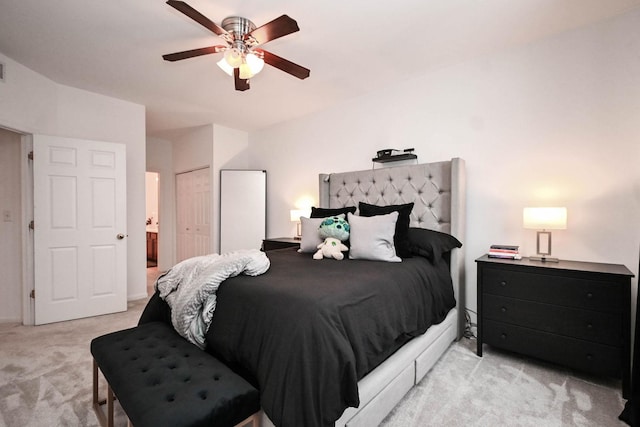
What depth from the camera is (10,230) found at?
3.20 m

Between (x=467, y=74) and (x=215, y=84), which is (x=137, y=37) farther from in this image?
(x=467, y=74)

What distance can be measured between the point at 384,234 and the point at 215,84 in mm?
2464

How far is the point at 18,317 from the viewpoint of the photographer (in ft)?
10.3

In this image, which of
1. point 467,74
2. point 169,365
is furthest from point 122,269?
point 467,74

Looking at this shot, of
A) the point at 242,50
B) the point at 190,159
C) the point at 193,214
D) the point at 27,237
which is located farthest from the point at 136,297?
the point at 242,50

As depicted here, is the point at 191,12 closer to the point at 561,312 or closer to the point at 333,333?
the point at 333,333

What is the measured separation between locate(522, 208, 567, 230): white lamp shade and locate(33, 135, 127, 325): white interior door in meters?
4.14

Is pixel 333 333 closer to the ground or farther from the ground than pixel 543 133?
closer to the ground

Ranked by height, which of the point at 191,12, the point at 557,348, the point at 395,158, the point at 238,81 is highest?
the point at 191,12

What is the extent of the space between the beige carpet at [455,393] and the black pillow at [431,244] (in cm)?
80

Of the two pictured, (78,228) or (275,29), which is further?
(78,228)

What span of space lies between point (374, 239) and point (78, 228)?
3243 mm

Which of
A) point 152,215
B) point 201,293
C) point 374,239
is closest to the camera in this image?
point 201,293

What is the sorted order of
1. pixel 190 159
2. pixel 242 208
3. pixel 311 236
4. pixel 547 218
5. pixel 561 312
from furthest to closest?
pixel 190 159
pixel 242 208
pixel 311 236
pixel 547 218
pixel 561 312
